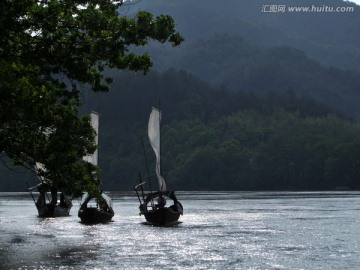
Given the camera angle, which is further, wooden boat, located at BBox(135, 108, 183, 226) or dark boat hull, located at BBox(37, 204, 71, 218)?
dark boat hull, located at BBox(37, 204, 71, 218)

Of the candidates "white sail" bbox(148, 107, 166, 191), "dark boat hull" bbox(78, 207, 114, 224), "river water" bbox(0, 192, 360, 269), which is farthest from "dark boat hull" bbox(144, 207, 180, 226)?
"dark boat hull" bbox(78, 207, 114, 224)

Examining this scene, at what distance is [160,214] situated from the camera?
2625 inches

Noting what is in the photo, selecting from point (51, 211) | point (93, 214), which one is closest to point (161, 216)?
point (93, 214)

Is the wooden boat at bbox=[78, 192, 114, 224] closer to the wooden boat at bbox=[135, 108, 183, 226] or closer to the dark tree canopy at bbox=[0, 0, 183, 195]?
the wooden boat at bbox=[135, 108, 183, 226]

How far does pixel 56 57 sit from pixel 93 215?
46.1 m

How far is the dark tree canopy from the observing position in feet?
82.8

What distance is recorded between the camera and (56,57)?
95.0 ft

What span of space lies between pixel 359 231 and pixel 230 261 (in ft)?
85.8

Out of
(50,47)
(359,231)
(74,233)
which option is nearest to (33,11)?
(50,47)

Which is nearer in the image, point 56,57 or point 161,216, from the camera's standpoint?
point 56,57

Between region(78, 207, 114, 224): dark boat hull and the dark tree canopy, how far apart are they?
3791cm

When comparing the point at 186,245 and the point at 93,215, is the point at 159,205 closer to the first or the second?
the point at 93,215

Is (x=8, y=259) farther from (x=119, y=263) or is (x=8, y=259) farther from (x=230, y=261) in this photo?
(x=230, y=261)

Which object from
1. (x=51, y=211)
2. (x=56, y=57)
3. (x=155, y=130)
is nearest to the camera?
(x=56, y=57)
